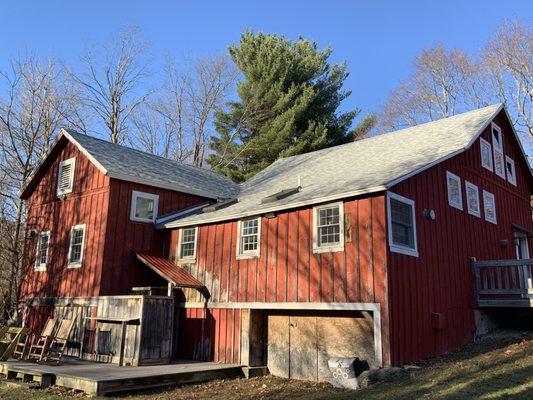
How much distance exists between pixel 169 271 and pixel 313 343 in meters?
5.02

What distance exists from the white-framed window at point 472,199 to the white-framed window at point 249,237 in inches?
259

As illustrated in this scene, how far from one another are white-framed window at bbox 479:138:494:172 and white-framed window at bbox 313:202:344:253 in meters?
7.34

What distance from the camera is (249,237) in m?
13.6

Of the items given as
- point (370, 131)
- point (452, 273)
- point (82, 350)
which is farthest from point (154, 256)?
point (370, 131)

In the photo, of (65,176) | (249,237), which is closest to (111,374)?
(249,237)

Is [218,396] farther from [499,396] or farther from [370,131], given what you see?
[370,131]

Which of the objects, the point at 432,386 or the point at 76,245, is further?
the point at 76,245

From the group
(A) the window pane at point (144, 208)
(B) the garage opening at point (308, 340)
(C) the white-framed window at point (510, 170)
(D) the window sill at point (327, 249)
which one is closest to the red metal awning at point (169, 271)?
(A) the window pane at point (144, 208)

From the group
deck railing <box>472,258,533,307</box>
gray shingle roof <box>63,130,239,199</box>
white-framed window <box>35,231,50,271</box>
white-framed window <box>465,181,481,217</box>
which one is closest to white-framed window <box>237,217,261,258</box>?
gray shingle roof <box>63,130,239,199</box>

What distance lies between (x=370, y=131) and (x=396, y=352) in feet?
80.2

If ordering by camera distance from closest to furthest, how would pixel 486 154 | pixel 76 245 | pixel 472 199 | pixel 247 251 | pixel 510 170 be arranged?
pixel 247 251 < pixel 472 199 < pixel 76 245 < pixel 486 154 < pixel 510 170

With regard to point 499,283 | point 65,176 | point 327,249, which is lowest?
point 499,283

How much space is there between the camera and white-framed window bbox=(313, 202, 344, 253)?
1147 cm

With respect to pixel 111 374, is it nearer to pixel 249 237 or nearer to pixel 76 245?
pixel 249 237
